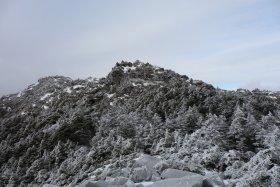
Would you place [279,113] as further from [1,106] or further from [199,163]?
[1,106]

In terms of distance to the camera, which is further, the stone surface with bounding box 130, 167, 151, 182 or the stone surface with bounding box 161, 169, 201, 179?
the stone surface with bounding box 130, 167, 151, 182

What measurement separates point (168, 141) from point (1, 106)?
73786 mm

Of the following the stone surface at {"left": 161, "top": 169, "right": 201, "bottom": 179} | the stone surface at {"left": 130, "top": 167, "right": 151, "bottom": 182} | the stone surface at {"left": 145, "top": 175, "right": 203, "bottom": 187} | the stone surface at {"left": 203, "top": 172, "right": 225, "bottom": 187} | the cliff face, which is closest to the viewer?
the stone surface at {"left": 145, "top": 175, "right": 203, "bottom": 187}

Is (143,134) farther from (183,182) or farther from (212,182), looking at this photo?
(183,182)

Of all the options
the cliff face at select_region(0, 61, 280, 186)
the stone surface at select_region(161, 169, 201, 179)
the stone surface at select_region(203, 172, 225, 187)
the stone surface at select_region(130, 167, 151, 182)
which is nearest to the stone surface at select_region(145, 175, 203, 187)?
the stone surface at select_region(203, 172, 225, 187)

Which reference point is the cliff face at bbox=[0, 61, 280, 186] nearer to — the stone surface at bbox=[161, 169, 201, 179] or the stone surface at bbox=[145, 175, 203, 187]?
the stone surface at bbox=[161, 169, 201, 179]

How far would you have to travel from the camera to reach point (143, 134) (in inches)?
1449

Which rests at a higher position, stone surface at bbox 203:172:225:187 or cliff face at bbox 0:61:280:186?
stone surface at bbox 203:172:225:187

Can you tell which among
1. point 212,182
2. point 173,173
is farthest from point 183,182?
point 173,173

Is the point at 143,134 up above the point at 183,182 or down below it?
below

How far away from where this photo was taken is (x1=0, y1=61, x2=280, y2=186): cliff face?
25641 mm

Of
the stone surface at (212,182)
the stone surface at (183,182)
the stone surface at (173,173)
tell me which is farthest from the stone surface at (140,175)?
the stone surface at (212,182)

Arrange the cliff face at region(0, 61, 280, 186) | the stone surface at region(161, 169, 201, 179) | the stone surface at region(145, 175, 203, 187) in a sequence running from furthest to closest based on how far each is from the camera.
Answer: the cliff face at region(0, 61, 280, 186) → the stone surface at region(161, 169, 201, 179) → the stone surface at region(145, 175, 203, 187)

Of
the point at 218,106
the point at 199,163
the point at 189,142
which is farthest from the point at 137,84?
the point at 199,163
